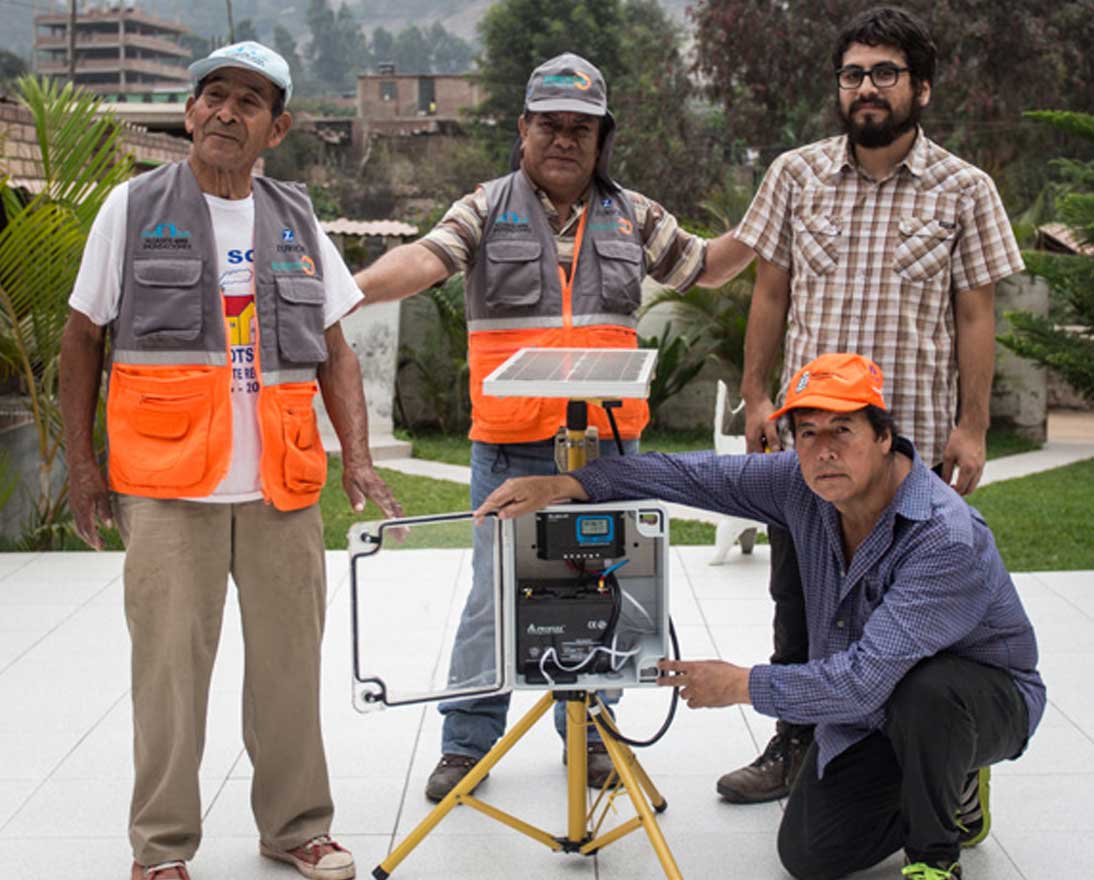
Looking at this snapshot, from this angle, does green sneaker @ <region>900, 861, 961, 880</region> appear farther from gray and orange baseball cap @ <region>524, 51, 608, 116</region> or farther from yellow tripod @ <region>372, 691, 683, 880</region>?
gray and orange baseball cap @ <region>524, 51, 608, 116</region>

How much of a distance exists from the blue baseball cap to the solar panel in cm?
71

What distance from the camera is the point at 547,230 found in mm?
3266

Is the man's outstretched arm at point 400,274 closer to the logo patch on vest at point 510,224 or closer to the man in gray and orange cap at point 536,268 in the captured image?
→ the man in gray and orange cap at point 536,268

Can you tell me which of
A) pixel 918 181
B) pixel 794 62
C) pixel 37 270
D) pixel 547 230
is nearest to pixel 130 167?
pixel 37 270

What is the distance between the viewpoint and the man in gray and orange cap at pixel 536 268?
318 centimetres

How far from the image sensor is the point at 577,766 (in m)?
2.90

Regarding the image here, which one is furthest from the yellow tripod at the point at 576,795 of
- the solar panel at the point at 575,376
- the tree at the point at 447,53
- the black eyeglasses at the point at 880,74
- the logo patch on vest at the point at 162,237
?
the tree at the point at 447,53

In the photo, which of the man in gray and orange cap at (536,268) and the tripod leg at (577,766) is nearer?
the tripod leg at (577,766)

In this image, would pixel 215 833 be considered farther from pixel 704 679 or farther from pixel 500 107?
pixel 500 107

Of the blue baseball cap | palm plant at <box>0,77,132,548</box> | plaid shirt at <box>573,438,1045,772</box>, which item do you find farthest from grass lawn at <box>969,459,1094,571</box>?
the blue baseball cap

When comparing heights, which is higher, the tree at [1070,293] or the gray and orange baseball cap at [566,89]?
the gray and orange baseball cap at [566,89]

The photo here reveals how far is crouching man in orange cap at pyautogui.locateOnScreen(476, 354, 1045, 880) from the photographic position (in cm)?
260

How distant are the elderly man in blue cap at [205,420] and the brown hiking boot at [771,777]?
1.07 meters

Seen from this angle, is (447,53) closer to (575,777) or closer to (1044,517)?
(1044,517)
